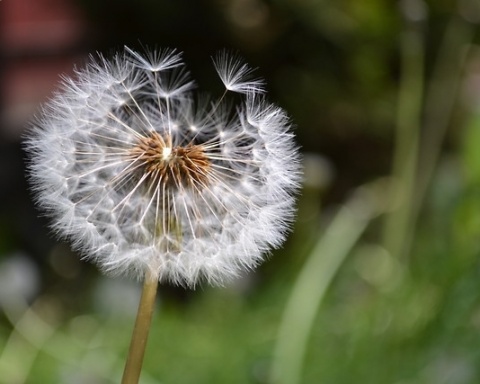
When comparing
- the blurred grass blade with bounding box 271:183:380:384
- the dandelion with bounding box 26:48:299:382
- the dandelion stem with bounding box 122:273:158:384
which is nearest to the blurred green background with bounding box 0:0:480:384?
the blurred grass blade with bounding box 271:183:380:384

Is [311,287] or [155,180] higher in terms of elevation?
[311,287]

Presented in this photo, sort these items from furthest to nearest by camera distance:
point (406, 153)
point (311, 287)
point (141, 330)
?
point (406, 153), point (311, 287), point (141, 330)

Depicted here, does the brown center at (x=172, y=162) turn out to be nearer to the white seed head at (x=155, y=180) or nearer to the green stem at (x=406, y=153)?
the white seed head at (x=155, y=180)

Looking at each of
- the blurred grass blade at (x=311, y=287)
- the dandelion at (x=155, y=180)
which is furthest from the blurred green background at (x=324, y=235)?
the dandelion at (x=155, y=180)

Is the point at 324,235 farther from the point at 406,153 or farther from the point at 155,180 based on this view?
the point at 155,180

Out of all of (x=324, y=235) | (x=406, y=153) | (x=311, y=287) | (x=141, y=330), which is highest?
(x=406, y=153)

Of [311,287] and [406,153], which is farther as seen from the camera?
[406,153]

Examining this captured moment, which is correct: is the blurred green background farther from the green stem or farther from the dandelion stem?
the dandelion stem

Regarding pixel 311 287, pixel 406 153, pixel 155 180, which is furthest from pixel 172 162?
pixel 406 153
